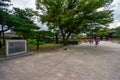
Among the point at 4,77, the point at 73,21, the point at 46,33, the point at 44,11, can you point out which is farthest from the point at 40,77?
the point at 44,11

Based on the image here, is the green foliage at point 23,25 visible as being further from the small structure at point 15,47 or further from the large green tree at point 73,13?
the large green tree at point 73,13

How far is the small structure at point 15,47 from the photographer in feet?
35.1

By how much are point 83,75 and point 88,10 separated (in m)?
14.8

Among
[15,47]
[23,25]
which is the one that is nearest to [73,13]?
[23,25]

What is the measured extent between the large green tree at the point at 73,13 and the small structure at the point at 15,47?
8.14 metres

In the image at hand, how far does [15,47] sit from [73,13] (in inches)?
429

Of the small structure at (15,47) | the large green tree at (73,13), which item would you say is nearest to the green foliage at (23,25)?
the small structure at (15,47)

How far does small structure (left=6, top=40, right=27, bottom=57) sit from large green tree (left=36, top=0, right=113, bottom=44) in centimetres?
814

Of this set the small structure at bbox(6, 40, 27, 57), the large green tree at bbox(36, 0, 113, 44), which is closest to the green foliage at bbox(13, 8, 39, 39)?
the small structure at bbox(6, 40, 27, 57)

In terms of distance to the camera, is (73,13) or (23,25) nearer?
(23,25)

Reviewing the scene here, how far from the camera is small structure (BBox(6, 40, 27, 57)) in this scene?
1068 centimetres

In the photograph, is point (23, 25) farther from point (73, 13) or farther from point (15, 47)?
point (73, 13)

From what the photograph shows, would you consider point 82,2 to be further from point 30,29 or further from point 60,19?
point 30,29

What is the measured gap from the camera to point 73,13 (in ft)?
67.5
